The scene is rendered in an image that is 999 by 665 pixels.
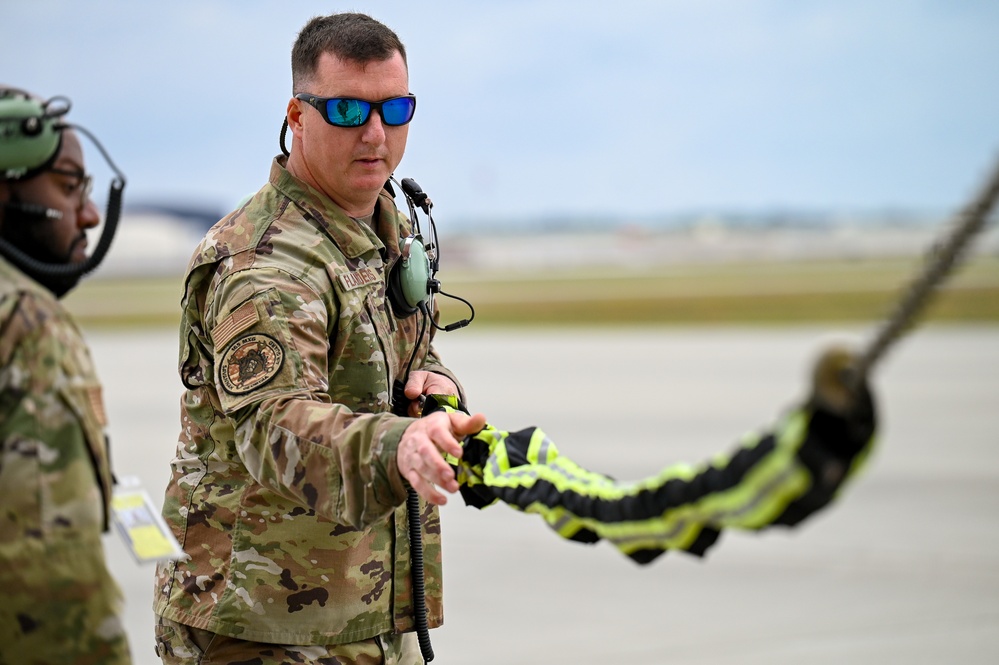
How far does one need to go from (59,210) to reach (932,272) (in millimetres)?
1464

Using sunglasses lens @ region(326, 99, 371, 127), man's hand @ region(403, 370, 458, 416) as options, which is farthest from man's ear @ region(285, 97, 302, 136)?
man's hand @ region(403, 370, 458, 416)

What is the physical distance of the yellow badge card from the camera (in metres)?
2.11

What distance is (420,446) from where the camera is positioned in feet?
7.34

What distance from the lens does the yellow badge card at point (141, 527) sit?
2.11 meters

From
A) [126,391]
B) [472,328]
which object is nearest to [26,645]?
[126,391]

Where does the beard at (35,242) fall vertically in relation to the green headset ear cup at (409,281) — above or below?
above

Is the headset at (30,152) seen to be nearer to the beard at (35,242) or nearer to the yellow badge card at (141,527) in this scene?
the beard at (35,242)

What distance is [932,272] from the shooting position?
4.70ft

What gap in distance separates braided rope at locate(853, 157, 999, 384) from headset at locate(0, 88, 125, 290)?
52.9 inches

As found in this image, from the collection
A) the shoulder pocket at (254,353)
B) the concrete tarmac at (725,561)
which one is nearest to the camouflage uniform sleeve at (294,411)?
the shoulder pocket at (254,353)

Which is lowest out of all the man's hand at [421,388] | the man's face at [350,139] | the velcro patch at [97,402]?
the man's hand at [421,388]

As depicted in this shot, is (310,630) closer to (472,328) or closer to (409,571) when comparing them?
(409,571)

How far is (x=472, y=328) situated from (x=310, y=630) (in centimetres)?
2293

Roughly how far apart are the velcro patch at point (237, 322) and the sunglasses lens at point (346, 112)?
1.89 feet
